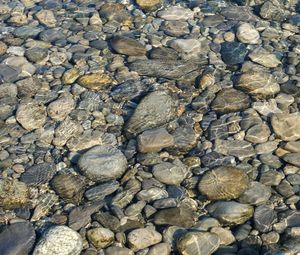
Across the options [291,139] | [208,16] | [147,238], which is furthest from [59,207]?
[208,16]

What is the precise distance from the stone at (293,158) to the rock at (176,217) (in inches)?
55.7

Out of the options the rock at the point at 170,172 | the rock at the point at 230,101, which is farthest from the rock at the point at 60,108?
the rock at the point at 230,101

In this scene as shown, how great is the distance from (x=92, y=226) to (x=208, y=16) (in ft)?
16.0

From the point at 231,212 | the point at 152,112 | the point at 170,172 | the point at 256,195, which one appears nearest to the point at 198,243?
the point at 231,212

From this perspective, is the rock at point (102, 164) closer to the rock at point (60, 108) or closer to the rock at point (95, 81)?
the rock at point (60, 108)

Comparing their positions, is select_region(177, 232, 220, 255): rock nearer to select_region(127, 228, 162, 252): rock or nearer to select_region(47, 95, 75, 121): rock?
select_region(127, 228, 162, 252): rock

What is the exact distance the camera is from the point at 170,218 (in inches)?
229

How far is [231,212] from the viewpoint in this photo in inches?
230

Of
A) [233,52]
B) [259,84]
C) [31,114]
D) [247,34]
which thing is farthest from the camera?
[247,34]

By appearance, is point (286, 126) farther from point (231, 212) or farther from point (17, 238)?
point (17, 238)

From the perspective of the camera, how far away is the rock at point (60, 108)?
7285 mm

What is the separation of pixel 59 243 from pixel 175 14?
5.13 metres

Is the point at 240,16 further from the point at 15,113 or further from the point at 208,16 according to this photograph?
the point at 15,113

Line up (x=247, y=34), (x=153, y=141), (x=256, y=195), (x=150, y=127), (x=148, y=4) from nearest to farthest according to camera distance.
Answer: (x=256, y=195) → (x=153, y=141) → (x=150, y=127) → (x=247, y=34) → (x=148, y=4)
